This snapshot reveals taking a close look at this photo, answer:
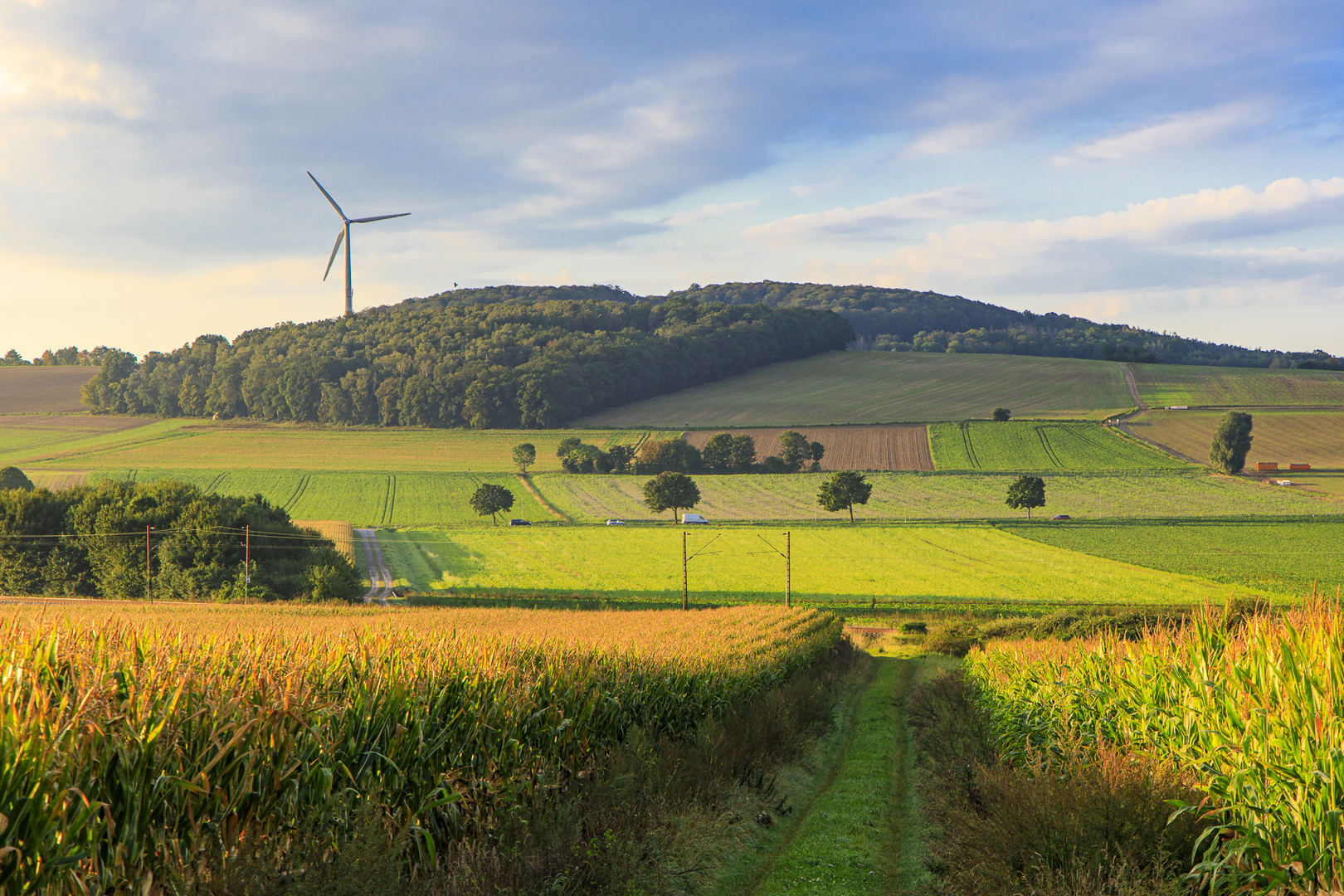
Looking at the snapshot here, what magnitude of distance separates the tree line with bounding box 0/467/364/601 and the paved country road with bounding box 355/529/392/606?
163 cm

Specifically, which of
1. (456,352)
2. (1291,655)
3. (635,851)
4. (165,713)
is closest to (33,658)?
(165,713)

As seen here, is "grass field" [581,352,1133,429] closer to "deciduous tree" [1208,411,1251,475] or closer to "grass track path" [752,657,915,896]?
"deciduous tree" [1208,411,1251,475]

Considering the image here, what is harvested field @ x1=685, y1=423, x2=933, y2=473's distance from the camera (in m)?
95.5

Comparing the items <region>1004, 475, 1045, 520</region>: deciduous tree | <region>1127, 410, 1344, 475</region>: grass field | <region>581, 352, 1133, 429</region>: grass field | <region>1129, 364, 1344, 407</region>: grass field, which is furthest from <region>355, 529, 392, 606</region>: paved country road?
<region>1129, 364, 1344, 407</region>: grass field

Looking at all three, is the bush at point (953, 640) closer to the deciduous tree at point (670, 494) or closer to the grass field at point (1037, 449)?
the deciduous tree at point (670, 494)

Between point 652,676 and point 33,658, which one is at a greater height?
point 33,658

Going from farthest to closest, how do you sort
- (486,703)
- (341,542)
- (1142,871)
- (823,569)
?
(341,542)
(823,569)
(486,703)
(1142,871)

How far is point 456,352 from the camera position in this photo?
450 ft

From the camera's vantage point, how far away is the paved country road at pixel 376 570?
55156 millimetres

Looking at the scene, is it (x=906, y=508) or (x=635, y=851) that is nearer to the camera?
(x=635, y=851)

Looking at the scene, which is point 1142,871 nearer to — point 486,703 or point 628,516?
point 486,703

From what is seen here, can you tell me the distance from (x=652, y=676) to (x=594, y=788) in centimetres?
357

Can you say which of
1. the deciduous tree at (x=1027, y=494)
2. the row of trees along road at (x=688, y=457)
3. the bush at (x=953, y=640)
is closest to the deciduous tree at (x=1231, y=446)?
the deciduous tree at (x=1027, y=494)

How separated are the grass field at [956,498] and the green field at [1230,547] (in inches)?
178
